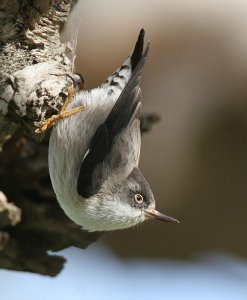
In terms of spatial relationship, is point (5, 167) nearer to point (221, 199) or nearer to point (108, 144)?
point (108, 144)

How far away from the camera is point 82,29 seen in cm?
358

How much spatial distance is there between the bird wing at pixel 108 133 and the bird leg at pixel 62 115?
13cm

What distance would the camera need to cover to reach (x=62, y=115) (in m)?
2.84

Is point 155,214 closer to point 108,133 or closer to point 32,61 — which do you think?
point 108,133

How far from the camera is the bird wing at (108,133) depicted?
2.99 meters

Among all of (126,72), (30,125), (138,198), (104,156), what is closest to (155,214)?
(138,198)

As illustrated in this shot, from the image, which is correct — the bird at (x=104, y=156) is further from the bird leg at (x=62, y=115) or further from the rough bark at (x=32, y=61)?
the rough bark at (x=32, y=61)

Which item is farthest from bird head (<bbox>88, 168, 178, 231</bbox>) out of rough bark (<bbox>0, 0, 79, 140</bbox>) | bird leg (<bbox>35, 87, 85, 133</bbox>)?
rough bark (<bbox>0, 0, 79, 140</bbox>)

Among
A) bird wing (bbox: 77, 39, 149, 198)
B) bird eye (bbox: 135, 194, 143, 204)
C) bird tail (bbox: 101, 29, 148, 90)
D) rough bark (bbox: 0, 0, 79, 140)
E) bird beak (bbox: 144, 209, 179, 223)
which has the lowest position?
bird beak (bbox: 144, 209, 179, 223)

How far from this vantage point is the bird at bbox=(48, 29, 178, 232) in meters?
2.97

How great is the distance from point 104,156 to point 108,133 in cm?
10

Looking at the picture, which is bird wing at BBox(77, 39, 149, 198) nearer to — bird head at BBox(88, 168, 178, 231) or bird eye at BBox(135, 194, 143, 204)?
bird head at BBox(88, 168, 178, 231)

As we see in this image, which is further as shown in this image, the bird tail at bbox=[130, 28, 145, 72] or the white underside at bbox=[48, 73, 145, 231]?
the bird tail at bbox=[130, 28, 145, 72]

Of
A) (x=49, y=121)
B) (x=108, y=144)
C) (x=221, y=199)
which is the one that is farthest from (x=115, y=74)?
(x=221, y=199)
